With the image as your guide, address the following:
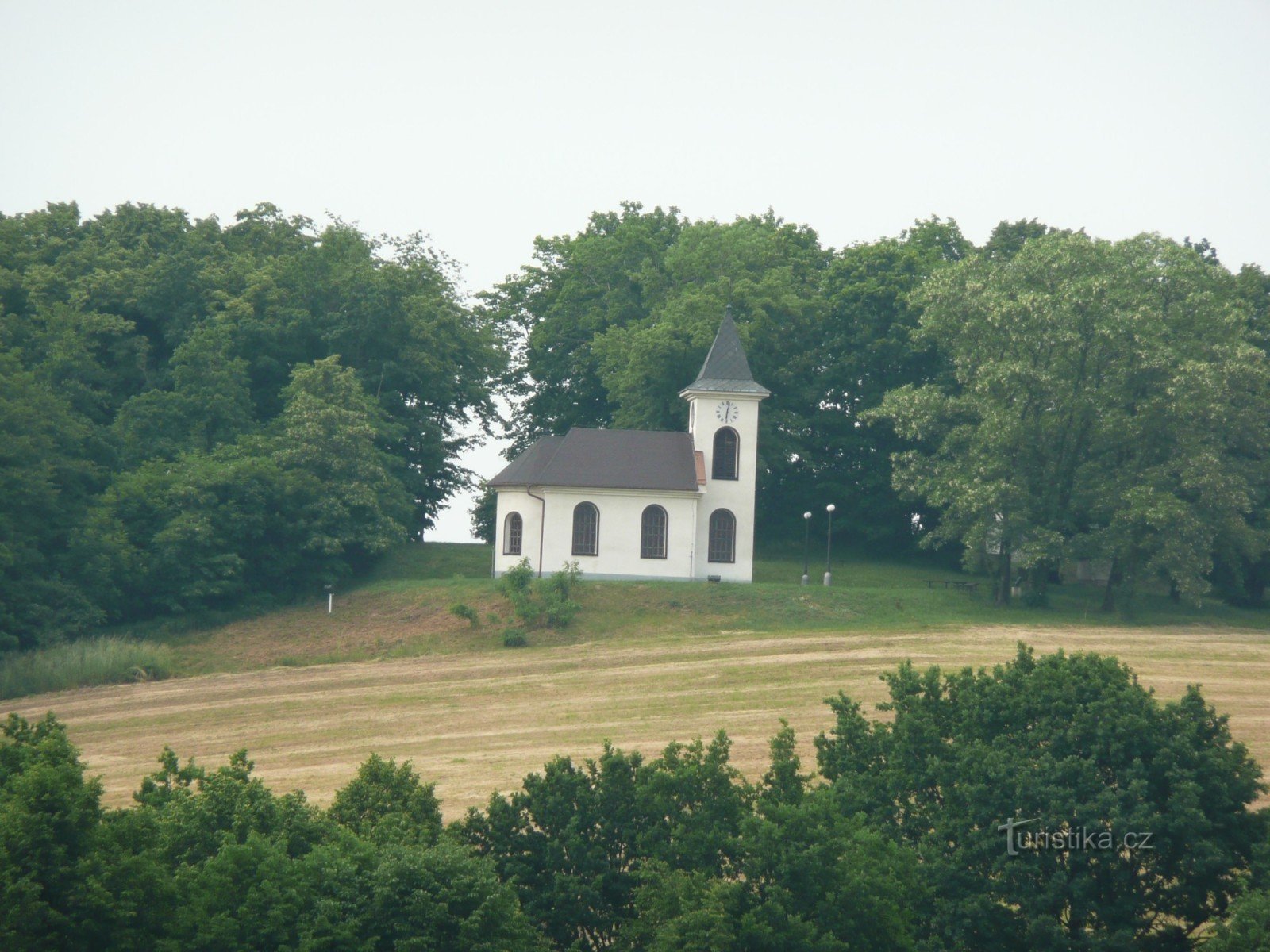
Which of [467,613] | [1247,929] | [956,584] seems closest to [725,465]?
[956,584]

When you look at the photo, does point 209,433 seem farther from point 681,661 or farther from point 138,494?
point 681,661

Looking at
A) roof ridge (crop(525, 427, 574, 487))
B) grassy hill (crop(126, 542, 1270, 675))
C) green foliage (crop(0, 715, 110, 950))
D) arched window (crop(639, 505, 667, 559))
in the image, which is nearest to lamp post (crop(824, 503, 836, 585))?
grassy hill (crop(126, 542, 1270, 675))

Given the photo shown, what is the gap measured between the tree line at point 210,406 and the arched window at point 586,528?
7632 millimetres

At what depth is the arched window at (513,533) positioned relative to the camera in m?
54.8

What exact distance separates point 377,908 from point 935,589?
41.4 m

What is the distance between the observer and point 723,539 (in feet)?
179

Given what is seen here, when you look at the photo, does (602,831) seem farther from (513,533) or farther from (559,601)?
(513,533)

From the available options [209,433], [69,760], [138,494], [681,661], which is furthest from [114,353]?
[69,760]

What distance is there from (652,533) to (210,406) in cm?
1903

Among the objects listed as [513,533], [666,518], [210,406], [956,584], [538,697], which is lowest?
[538,697]

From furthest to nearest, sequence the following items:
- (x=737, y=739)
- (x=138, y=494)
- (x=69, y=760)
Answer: (x=138, y=494) < (x=737, y=739) < (x=69, y=760)

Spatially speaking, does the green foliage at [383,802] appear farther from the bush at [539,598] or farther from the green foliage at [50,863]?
the bush at [539,598]

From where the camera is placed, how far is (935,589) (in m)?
55.6

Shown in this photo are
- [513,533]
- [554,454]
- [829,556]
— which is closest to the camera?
[513,533]
